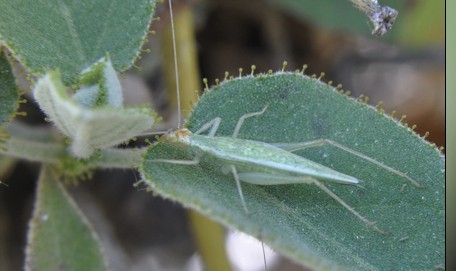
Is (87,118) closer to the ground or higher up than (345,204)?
closer to the ground

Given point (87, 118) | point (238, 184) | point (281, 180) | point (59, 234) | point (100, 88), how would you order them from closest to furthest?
point (87, 118)
point (100, 88)
point (238, 184)
point (281, 180)
point (59, 234)

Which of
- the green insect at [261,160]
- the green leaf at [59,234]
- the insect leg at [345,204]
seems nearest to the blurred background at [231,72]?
the green leaf at [59,234]

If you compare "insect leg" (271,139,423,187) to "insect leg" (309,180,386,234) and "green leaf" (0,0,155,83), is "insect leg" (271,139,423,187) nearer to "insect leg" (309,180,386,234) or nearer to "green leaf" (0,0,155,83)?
"insect leg" (309,180,386,234)

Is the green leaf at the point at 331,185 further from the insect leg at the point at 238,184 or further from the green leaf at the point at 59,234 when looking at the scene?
the green leaf at the point at 59,234

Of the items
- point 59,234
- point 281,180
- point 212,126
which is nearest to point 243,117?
point 212,126

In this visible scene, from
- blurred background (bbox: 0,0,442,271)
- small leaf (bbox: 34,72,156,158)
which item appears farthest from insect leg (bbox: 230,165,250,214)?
blurred background (bbox: 0,0,442,271)

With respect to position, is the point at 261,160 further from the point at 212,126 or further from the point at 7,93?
the point at 7,93
